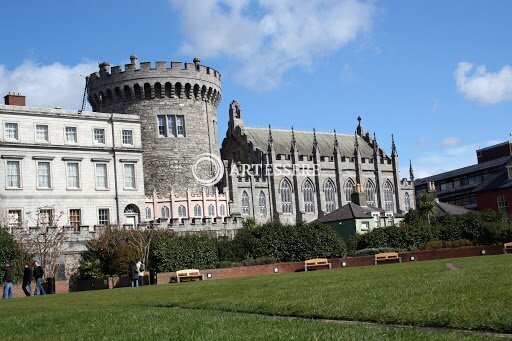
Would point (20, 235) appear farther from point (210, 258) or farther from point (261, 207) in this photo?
point (261, 207)

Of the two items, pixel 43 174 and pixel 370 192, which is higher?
pixel 43 174

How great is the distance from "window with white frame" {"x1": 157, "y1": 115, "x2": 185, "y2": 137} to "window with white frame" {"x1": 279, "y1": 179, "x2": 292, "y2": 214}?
16814mm

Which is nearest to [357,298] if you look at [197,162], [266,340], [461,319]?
[461,319]

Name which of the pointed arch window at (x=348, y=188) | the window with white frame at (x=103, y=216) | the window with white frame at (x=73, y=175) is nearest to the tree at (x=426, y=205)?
the window with white frame at (x=103, y=216)

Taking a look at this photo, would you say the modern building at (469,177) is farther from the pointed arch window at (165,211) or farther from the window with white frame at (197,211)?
the pointed arch window at (165,211)

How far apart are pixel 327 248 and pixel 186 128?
Result: 22238mm

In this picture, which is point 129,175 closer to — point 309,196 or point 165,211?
point 165,211

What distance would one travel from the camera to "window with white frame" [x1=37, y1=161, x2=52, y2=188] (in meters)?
53.2

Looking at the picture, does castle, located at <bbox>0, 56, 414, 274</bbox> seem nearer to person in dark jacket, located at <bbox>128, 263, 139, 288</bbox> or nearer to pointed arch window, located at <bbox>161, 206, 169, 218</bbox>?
pointed arch window, located at <bbox>161, 206, 169, 218</bbox>

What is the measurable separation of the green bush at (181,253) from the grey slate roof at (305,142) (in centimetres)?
3522

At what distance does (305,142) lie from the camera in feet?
282

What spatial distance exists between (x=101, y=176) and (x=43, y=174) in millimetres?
4634

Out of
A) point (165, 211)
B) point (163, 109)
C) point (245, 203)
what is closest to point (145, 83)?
point (163, 109)

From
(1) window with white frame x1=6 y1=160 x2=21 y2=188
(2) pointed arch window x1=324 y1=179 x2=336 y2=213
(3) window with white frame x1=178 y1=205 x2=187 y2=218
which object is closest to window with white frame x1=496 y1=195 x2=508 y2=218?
(2) pointed arch window x1=324 y1=179 x2=336 y2=213
